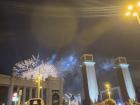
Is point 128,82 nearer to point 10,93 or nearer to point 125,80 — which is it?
point 125,80

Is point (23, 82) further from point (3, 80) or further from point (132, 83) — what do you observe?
point (132, 83)

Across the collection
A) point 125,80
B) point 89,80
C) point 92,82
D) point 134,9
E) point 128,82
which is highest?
point 89,80

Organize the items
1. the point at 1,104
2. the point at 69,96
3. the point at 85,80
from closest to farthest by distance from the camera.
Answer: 1. the point at 1,104
2. the point at 69,96
3. the point at 85,80

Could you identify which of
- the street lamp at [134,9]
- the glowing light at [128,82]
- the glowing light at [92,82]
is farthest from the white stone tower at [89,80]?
the street lamp at [134,9]

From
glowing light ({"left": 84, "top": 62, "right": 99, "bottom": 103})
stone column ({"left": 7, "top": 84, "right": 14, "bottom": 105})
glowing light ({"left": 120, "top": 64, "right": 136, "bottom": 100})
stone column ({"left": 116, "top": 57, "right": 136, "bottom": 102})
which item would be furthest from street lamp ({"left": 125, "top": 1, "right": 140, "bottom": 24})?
glowing light ({"left": 120, "top": 64, "right": 136, "bottom": 100})

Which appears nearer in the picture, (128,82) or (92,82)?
(92,82)

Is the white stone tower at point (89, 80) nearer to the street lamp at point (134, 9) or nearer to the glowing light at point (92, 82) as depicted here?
the glowing light at point (92, 82)

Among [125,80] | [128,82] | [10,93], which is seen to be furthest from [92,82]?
[10,93]

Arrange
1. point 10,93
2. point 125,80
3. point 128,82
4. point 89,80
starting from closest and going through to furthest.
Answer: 1. point 10,93
2. point 89,80
3. point 125,80
4. point 128,82

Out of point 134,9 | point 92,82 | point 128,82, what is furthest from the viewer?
point 128,82

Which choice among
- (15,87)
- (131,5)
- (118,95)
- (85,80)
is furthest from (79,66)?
(131,5)

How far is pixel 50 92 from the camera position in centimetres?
6338

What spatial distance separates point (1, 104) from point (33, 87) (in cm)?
1264

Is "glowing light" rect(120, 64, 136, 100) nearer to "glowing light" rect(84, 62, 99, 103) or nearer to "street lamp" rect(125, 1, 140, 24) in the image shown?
"glowing light" rect(84, 62, 99, 103)
